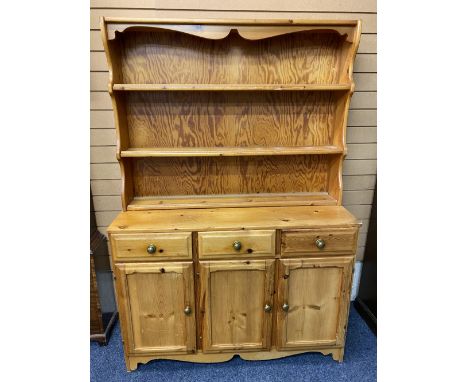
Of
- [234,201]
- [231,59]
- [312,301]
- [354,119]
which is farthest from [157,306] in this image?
[354,119]

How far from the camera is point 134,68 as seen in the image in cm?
161

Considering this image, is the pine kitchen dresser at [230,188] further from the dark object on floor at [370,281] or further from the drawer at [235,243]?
the dark object on floor at [370,281]

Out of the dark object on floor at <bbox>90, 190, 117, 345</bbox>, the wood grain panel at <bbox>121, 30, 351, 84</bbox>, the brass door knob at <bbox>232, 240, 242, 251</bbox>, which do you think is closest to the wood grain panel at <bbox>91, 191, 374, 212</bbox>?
the dark object on floor at <bbox>90, 190, 117, 345</bbox>

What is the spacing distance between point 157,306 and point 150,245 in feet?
1.17

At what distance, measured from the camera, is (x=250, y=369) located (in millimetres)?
1659

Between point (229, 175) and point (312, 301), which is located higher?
point (229, 175)

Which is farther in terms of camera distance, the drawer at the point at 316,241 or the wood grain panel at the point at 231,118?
the wood grain panel at the point at 231,118

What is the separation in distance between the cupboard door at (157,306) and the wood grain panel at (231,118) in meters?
0.73

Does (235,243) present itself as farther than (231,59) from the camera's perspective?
No

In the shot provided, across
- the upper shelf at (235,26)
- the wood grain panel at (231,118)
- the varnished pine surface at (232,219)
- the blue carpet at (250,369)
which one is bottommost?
the blue carpet at (250,369)

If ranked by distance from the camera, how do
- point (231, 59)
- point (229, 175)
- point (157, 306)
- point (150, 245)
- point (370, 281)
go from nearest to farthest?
point (150, 245) → point (157, 306) → point (231, 59) → point (229, 175) → point (370, 281)

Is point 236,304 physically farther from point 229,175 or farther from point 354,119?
point 354,119

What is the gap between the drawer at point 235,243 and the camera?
1.43 meters

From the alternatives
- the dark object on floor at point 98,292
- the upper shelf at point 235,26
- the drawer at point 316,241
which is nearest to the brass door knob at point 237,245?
the drawer at point 316,241
